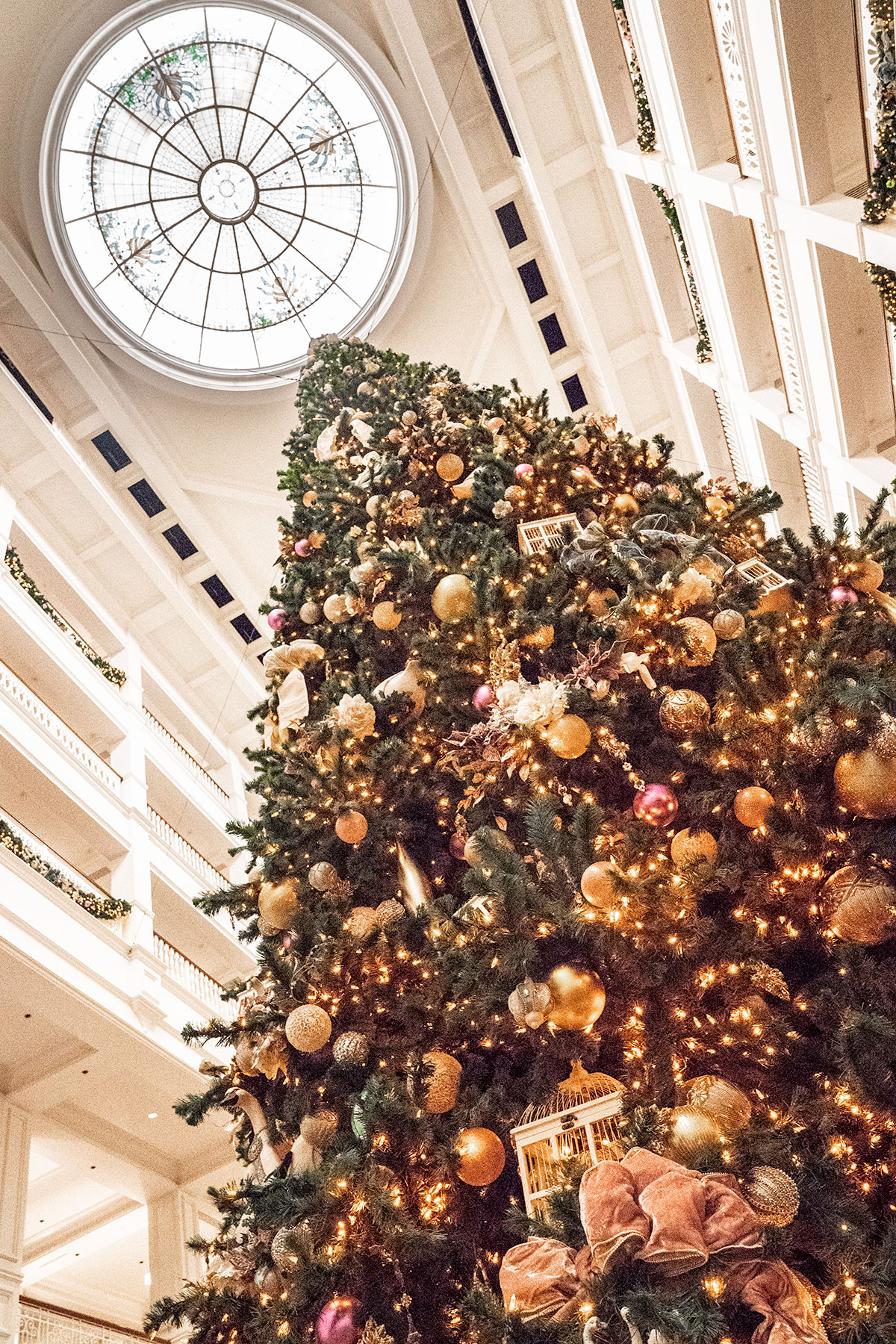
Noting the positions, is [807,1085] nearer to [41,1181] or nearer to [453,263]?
[41,1181]

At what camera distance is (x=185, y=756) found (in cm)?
1568

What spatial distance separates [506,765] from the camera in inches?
124

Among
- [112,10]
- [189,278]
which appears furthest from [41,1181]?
[112,10]

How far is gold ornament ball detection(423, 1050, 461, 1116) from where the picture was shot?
2635 millimetres

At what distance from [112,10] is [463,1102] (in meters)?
15.2

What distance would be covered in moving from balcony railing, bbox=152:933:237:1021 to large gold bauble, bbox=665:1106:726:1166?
30.3ft

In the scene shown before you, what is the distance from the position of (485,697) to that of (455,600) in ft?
1.58

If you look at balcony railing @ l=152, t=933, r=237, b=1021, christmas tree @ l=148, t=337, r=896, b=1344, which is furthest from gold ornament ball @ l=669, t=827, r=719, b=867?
balcony railing @ l=152, t=933, r=237, b=1021

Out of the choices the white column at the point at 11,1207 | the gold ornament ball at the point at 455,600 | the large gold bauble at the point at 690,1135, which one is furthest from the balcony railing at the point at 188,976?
the large gold bauble at the point at 690,1135

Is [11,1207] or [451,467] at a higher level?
[451,467]

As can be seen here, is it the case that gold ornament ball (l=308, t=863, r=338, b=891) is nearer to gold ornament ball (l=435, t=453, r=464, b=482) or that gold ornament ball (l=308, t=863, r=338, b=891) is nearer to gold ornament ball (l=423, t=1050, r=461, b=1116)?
gold ornament ball (l=423, t=1050, r=461, b=1116)

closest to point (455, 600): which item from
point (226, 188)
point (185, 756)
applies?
point (185, 756)

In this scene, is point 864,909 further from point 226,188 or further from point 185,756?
point 226,188

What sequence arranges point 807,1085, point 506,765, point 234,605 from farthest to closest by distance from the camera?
1. point 234,605
2. point 506,765
3. point 807,1085
